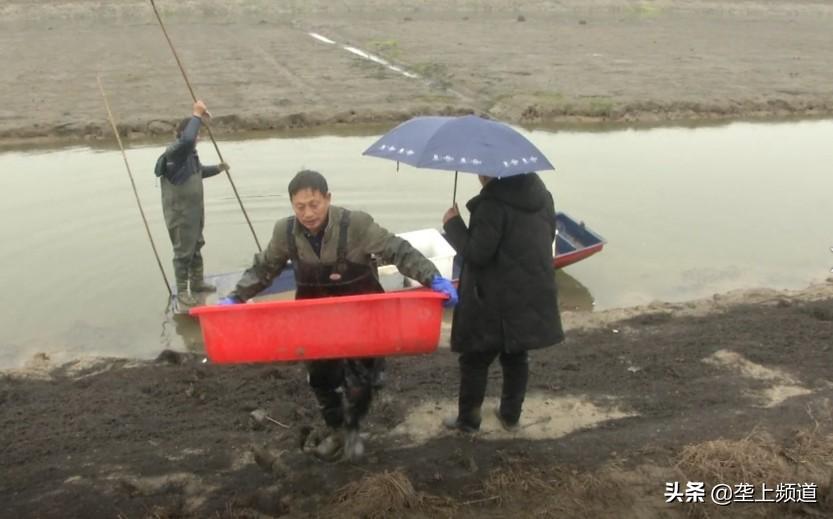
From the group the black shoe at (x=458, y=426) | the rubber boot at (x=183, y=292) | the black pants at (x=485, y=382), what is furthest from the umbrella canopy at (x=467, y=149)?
the rubber boot at (x=183, y=292)

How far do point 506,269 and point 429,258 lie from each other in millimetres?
3467

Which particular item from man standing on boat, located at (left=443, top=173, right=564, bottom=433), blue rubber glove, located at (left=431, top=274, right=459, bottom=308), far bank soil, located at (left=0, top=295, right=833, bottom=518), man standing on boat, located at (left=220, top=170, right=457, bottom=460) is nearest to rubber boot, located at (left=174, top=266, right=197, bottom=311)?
Result: far bank soil, located at (left=0, top=295, right=833, bottom=518)

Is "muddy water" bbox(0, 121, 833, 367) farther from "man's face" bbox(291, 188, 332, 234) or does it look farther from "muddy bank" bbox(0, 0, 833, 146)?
"man's face" bbox(291, 188, 332, 234)

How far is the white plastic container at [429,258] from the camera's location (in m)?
7.18

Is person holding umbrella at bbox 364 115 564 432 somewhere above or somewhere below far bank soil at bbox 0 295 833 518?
above

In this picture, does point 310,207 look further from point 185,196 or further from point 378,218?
point 378,218

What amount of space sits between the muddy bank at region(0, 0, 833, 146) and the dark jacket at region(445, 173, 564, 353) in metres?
12.0

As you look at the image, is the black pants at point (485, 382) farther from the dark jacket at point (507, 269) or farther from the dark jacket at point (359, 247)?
the dark jacket at point (359, 247)

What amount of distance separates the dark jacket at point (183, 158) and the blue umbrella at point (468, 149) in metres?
3.06

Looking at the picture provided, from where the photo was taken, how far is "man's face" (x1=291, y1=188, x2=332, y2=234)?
11.1 feet

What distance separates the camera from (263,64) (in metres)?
21.3

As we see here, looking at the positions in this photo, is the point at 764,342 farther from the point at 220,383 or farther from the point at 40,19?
the point at 40,19

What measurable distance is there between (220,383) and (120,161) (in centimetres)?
849

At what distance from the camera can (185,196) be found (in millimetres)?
6824
